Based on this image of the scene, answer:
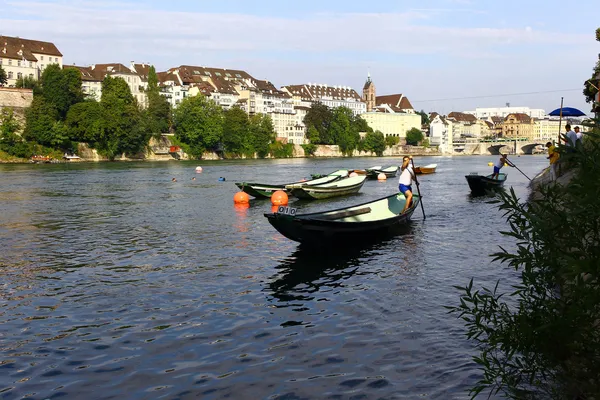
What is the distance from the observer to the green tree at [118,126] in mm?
109938

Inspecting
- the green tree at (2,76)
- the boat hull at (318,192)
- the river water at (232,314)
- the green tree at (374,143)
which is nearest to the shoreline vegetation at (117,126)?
the green tree at (2,76)

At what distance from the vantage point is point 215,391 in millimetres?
8562

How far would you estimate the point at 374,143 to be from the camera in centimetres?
18038

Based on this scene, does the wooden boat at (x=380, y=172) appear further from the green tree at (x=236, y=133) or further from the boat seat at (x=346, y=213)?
the green tree at (x=236, y=133)

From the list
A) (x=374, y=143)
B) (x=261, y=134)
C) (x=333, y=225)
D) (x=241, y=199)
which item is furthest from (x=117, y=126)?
(x=333, y=225)

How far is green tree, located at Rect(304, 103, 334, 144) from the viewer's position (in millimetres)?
173250

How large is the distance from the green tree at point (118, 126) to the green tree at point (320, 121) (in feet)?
211

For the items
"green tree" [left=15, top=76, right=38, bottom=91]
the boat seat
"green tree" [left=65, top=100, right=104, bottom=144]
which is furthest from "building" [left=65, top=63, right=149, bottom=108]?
the boat seat

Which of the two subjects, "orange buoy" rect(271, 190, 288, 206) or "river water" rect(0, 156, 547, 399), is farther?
"orange buoy" rect(271, 190, 288, 206)

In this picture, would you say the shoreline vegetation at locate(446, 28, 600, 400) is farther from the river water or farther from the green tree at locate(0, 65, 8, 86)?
the green tree at locate(0, 65, 8, 86)

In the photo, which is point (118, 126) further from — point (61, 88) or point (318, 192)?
point (318, 192)

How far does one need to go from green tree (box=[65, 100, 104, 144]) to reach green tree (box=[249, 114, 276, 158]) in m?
40.0

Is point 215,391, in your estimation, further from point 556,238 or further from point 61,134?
point 61,134

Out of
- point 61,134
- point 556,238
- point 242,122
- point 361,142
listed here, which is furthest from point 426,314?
point 361,142
